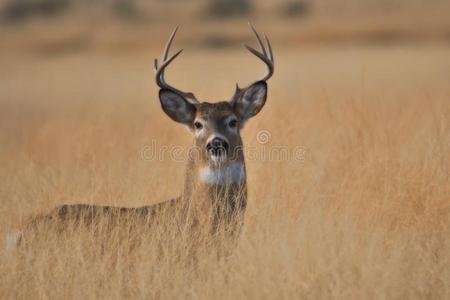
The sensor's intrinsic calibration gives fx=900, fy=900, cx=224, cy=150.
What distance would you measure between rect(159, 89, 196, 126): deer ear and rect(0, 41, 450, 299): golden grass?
2.94 feet

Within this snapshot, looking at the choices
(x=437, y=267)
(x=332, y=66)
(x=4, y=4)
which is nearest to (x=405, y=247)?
(x=437, y=267)

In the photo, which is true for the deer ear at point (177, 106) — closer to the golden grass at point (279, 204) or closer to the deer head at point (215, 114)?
the deer head at point (215, 114)

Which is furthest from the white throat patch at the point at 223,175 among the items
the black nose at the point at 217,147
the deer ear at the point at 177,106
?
the deer ear at the point at 177,106

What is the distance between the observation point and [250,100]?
695 centimetres

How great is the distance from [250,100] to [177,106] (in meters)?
0.57

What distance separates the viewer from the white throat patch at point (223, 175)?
20.8ft

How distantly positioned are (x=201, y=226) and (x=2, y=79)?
54.4 feet

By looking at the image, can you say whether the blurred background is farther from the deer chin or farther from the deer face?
the deer chin

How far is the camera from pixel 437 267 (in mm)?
5570

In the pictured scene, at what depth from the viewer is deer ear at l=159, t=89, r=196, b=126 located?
22.2 ft

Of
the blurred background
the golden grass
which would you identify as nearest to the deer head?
the golden grass

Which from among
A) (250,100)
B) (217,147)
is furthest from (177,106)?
(217,147)

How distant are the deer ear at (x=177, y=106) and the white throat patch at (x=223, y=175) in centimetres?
61

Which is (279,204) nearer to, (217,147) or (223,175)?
(223,175)
